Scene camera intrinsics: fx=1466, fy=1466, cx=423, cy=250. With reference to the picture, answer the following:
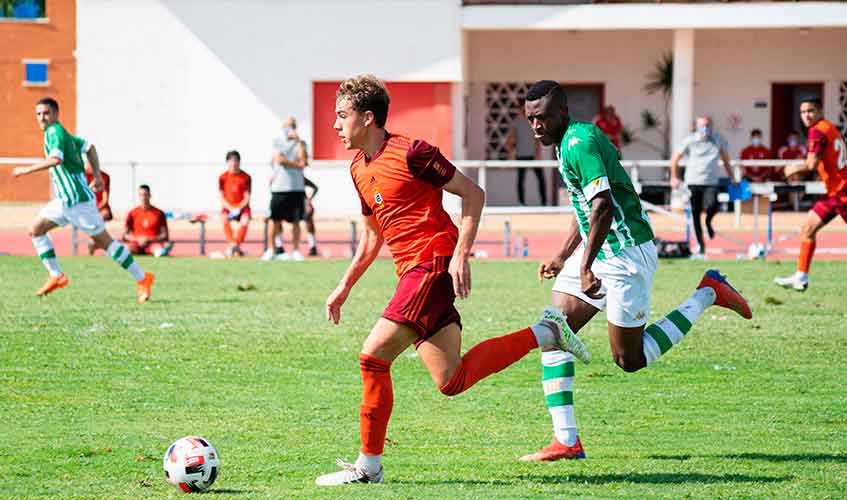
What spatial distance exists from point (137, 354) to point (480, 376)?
525 cm

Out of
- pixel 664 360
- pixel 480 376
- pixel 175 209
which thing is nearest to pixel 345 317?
pixel 664 360

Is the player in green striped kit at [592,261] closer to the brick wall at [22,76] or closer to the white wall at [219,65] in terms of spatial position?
the white wall at [219,65]

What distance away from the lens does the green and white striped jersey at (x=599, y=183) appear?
24.5 feet

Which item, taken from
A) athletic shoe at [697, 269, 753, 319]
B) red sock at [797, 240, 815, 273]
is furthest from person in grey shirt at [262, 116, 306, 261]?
athletic shoe at [697, 269, 753, 319]

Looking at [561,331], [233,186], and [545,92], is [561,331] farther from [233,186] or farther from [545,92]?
[233,186]

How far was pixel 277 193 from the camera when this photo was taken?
2159 cm

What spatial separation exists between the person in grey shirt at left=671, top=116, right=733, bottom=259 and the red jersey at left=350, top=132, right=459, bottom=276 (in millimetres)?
14756

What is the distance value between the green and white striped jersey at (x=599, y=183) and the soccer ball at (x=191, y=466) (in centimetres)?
227

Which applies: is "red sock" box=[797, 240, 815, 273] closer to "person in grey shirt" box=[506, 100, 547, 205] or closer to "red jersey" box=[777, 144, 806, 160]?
"red jersey" box=[777, 144, 806, 160]

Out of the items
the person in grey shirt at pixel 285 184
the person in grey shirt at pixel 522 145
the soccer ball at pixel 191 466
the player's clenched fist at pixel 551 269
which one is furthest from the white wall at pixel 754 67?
the soccer ball at pixel 191 466

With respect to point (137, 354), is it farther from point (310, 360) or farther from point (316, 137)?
point (316, 137)

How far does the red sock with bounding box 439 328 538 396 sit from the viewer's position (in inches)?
276

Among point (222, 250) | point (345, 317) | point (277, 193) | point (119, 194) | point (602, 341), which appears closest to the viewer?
point (602, 341)

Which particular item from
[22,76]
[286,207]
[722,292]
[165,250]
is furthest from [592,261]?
[22,76]
